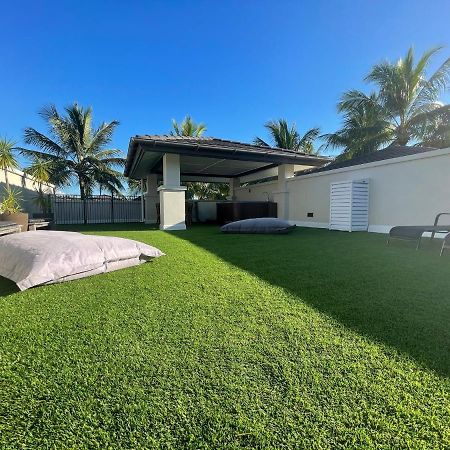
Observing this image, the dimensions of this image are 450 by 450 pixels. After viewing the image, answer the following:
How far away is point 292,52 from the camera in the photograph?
10.6 meters

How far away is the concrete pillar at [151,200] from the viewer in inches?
570

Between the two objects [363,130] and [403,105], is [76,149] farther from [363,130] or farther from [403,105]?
[403,105]

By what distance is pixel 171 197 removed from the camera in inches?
373

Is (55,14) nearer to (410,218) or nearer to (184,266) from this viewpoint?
(184,266)

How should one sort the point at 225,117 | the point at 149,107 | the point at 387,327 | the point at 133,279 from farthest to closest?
the point at 225,117 < the point at 149,107 < the point at 133,279 < the point at 387,327

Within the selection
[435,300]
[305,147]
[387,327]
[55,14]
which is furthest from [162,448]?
Answer: [305,147]

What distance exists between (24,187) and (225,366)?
1367 cm

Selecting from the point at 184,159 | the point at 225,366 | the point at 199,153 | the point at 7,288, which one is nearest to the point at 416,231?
the point at 225,366

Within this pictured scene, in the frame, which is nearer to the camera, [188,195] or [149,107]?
[149,107]

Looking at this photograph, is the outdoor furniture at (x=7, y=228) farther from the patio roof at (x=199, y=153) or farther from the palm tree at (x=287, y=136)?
the palm tree at (x=287, y=136)

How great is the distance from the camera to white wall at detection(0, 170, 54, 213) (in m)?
9.28

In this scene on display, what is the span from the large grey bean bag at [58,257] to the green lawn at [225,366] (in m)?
0.23

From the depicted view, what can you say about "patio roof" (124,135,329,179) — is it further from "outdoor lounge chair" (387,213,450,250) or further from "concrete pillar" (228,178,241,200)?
"outdoor lounge chair" (387,213,450,250)

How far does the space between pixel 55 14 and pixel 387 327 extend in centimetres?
1089
